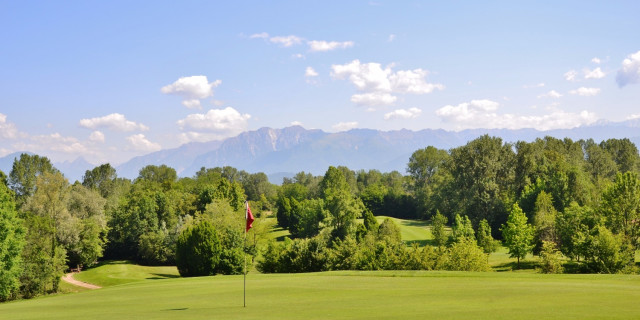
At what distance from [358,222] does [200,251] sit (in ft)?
123

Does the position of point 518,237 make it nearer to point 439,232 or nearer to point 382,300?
point 439,232

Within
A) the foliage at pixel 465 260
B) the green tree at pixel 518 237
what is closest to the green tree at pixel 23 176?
the foliage at pixel 465 260

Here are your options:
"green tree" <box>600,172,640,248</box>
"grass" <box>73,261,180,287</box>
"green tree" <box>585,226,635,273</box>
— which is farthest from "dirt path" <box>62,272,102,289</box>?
"green tree" <box>600,172,640,248</box>

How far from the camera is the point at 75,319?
18.0 metres

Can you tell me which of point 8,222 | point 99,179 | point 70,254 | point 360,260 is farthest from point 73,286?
point 99,179

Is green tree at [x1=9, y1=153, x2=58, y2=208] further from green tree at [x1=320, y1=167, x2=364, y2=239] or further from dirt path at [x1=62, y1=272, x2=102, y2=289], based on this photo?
green tree at [x1=320, y1=167, x2=364, y2=239]

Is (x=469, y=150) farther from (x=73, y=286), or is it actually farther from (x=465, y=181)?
(x=73, y=286)

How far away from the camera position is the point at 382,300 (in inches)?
735

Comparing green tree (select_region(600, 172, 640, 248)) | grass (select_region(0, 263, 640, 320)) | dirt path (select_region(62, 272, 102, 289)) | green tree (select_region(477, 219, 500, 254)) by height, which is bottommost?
dirt path (select_region(62, 272, 102, 289))

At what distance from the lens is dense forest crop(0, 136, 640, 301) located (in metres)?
39.6

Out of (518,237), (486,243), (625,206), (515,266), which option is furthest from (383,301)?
(486,243)

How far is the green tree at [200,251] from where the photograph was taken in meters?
46.9

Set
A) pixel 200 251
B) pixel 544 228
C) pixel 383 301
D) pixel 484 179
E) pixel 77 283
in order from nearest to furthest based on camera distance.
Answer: pixel 383 301, pixel 200 251, pixel 544 228, pixel 77 283, pixel 484 179

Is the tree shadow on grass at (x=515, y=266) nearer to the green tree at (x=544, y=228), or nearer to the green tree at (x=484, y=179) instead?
the green tree at (x=544, y=228)
